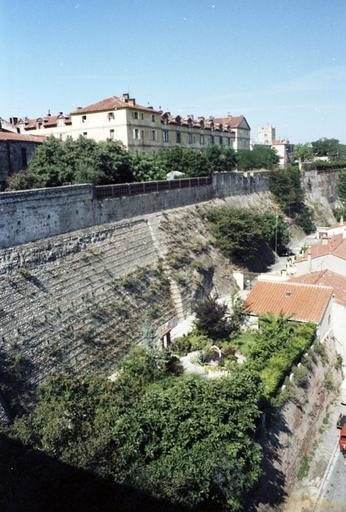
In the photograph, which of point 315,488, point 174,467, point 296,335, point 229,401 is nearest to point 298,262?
point 296,335

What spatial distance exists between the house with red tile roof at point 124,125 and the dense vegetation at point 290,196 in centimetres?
908

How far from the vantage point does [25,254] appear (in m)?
16.1

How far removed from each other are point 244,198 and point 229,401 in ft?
93.0

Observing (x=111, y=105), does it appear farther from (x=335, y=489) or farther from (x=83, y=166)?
(x=335, y=489)

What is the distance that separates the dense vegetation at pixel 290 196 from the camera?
4462 cm

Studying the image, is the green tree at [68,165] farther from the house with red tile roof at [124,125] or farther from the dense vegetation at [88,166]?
the house with red tile roof at [124,125]

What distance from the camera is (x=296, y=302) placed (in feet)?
67.9

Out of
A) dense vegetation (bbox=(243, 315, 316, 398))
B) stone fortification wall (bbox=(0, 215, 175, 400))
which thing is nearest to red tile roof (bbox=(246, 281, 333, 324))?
dense vegetation (bbox=(243, 315, 316, 398))

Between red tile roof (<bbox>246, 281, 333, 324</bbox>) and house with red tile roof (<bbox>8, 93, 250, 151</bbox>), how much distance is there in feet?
64.0

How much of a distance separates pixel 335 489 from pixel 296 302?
26.2 ft

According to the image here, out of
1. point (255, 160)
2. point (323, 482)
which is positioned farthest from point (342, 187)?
point (323, 482)

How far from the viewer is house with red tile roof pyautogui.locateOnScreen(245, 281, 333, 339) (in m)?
19.8

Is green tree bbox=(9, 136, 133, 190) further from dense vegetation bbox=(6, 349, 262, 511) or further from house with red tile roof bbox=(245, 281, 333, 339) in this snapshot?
dense vegetation bbox=(6, 349, 262, 511)

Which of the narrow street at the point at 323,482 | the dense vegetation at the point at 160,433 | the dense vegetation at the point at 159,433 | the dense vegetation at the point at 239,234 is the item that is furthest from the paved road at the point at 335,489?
the dense vegetation at the point at 239,234
